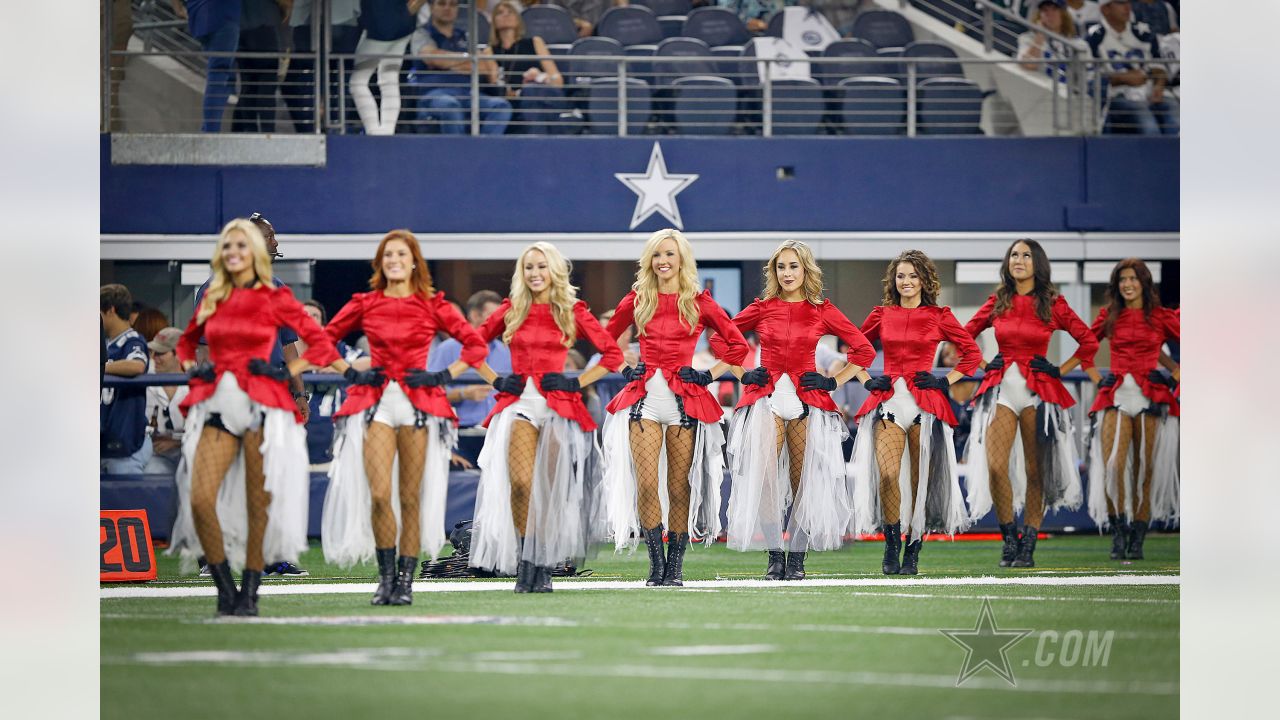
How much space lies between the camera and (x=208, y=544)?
5.88 metres

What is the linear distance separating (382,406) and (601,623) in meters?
1.17

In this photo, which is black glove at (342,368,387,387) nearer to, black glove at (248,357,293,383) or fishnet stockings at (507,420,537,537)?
black glove at (248,357,293,383)

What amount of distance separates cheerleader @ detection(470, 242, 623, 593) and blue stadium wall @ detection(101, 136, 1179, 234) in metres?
4.80

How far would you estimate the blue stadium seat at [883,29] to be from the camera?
13.6m

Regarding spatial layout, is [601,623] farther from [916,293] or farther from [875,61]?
[875,61]

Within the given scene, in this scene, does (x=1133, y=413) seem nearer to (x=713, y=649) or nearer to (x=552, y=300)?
(x=552, y=300)

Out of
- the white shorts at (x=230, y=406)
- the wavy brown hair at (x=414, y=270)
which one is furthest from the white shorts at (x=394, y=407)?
the white shorts at (x=230, y=406)

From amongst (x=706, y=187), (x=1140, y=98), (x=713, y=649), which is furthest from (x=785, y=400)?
(x=1140, y=98)

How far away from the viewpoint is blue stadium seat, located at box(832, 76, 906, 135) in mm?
12359

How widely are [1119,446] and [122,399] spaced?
5.54 meters

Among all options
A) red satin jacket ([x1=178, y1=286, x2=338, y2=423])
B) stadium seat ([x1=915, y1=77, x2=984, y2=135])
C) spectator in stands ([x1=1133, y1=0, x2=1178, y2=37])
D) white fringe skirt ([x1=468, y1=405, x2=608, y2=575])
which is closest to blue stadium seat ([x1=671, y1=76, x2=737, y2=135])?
stadium seat ([x1=915, y1=77, x2=984, y2=135])

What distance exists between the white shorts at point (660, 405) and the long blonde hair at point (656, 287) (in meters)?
0.24

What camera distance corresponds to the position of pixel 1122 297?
9.05 metres

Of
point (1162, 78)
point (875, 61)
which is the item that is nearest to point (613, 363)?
point (875, 61)
